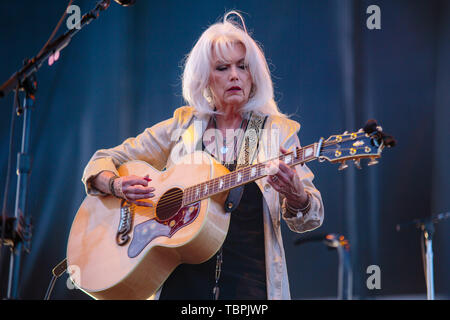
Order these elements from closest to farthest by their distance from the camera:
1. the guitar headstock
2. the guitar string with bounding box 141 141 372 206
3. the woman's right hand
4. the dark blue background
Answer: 1. the guitar headstock
2. the guitar string with bounding box 141 141 372 206
3. the woman's right hand
4. the dark blue background

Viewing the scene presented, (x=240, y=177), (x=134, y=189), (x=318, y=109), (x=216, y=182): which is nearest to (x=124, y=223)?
(x=134, y=189)

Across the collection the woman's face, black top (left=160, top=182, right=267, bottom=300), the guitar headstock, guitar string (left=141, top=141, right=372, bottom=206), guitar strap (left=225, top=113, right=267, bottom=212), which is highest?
the woman's face

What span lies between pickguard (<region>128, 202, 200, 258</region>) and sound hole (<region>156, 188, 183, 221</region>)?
2 cm

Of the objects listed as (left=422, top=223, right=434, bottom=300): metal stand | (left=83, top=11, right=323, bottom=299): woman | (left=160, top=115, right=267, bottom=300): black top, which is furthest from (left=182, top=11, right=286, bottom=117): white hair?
(left=422, top=223, right=434, bottom=300): metal stand

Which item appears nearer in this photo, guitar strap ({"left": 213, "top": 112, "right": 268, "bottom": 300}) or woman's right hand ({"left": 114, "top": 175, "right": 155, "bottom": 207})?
guitar strap ({"left": 213, "top": 112, "right": 268, "bottom": 300})

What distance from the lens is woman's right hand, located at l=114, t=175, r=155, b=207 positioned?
2.21 metres

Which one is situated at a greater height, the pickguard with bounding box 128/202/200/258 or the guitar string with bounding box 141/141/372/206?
the guitar string with bounding box 141/141/372/206

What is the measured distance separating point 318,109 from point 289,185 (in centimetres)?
196

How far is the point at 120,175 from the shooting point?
2.42 meters

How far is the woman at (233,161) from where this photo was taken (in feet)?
6.28

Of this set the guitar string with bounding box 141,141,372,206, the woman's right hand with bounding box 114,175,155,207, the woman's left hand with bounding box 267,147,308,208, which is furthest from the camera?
the woman's right hand with bounding box 114,175,155,207

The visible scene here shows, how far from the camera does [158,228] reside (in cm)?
208

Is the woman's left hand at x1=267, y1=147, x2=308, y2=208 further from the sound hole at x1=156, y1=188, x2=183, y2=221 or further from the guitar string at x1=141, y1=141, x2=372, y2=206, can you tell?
the sound hole at x1=156, y1=188, x2=183, y2=221

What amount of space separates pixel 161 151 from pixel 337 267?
1.79 m
